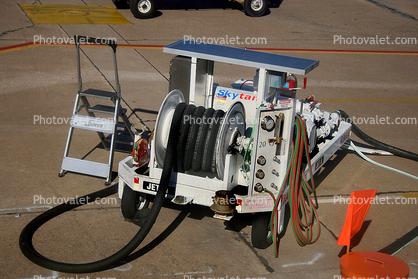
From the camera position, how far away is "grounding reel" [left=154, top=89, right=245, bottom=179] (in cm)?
507

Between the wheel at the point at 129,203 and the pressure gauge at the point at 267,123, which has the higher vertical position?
the pressure gauge at the point at 267,123

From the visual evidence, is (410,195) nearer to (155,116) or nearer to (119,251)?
(119,251)

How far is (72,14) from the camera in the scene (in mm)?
14906

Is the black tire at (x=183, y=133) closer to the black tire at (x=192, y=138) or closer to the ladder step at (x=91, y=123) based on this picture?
the black tire at (x=192, y=138)

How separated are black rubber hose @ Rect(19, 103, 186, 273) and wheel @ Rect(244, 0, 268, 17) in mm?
11862

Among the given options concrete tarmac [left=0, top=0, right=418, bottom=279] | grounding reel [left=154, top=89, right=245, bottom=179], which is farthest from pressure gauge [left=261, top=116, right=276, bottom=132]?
concrete tarmac [left=0, top=0, right=418, bottom=279]

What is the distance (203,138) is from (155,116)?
4.01 m

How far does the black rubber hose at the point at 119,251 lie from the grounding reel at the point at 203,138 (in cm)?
11

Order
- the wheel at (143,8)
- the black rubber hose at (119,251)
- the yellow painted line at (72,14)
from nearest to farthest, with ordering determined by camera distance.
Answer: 1. the black rubber hose at (119,251)
2. the yellow painted line at (72,14)
3. the wheel at (143,8)

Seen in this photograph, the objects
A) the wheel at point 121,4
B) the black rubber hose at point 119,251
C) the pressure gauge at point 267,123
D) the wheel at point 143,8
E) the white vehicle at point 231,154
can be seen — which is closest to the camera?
the black rubber hose at point 119,251

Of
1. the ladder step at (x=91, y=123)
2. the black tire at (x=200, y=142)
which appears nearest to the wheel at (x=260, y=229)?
the black tire at (x=200, y=142)

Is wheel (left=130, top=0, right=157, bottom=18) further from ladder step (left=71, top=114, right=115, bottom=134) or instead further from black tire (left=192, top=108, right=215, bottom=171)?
black tire (left=192, top=108, right=215, bottom=171)

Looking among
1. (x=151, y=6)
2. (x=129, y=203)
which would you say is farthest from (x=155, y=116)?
(x=151, y=6)

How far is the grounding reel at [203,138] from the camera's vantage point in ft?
16.6
